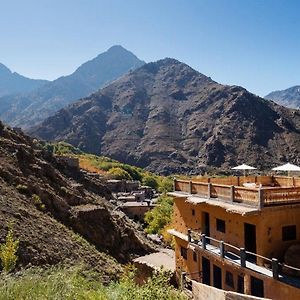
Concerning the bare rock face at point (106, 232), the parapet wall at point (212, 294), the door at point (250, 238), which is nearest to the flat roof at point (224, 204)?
the door at point (250, 238)

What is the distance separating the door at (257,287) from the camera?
1647 centimetres

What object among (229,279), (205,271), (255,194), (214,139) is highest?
(214,139)

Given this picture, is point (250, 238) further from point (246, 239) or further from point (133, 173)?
point (133, 173)

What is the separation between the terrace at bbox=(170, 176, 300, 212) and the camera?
17650 mm

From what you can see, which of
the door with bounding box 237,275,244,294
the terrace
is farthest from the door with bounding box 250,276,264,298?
the terrace

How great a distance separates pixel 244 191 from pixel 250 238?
2.14 m

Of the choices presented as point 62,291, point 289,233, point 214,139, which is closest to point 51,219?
point 289,233

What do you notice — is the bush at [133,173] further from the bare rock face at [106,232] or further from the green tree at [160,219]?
the bare rock face at [106,232]

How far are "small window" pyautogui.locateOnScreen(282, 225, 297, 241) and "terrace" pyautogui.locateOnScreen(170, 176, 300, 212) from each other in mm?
1113

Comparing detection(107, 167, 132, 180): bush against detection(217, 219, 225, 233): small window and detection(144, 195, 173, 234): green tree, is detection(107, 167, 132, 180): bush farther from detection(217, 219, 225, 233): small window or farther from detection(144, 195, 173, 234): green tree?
detection(217, 219, 225, 233): small window

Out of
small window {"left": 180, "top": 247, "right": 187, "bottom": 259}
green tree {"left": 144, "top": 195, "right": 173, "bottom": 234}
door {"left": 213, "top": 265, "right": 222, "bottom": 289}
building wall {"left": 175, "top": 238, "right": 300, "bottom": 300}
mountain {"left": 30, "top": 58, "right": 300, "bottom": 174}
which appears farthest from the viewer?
mountain {"left": 30, "top": 58, "right": 300, "bottom": 174}

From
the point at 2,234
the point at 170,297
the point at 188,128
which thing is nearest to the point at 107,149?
the point at 188,128

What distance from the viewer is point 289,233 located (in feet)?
58.7

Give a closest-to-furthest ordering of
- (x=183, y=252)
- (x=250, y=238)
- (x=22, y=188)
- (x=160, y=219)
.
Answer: (x=250, y=238) < (x=183, y=252) < (x=22, y=188) < (x=160, y=219)
